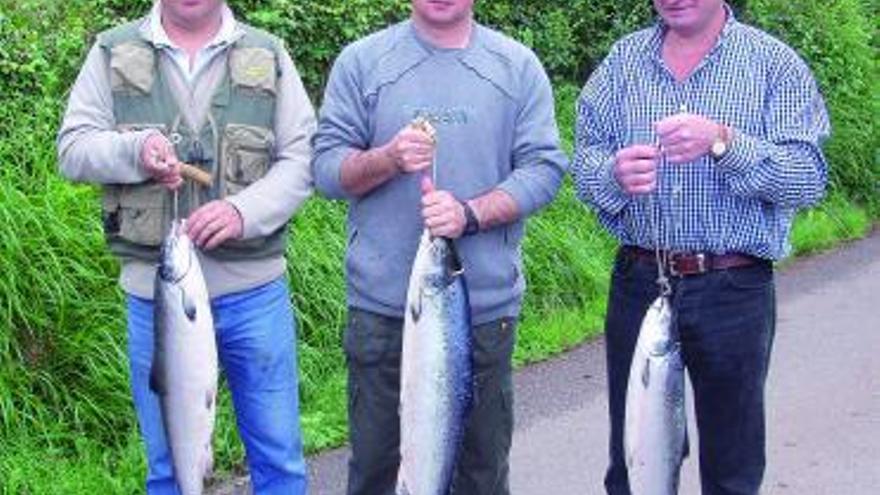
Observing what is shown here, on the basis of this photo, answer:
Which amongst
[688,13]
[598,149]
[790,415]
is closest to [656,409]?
[598,149]

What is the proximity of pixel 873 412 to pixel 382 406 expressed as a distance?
3707mm

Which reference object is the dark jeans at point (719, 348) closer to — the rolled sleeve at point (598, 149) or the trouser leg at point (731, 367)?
the trouser leg at point (731, 367)

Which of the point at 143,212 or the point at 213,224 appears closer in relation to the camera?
the point at 213,224

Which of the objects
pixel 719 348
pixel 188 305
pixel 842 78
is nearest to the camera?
pixel 188 305

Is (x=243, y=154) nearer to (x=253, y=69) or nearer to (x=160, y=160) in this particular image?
(x=253, y=69)

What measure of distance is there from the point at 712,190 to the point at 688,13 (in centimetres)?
55

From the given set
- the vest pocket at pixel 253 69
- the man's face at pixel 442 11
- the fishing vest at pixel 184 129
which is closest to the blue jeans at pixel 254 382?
the fishing vest at pixel 184 129

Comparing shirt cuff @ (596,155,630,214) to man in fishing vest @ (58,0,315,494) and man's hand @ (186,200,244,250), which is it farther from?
man's hand @ (186,200,244,250)

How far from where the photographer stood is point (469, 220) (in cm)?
454

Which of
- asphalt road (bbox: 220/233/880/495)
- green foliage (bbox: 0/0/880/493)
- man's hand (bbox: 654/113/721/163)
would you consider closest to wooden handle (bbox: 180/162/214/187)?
man's hand (bbox: 654/113/721/163)

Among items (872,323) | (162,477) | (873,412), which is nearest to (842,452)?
(873,412)

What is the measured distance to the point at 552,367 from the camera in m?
8.59

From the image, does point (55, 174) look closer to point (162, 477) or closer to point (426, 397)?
point (162, 477)

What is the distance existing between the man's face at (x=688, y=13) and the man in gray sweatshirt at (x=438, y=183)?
44 cm
